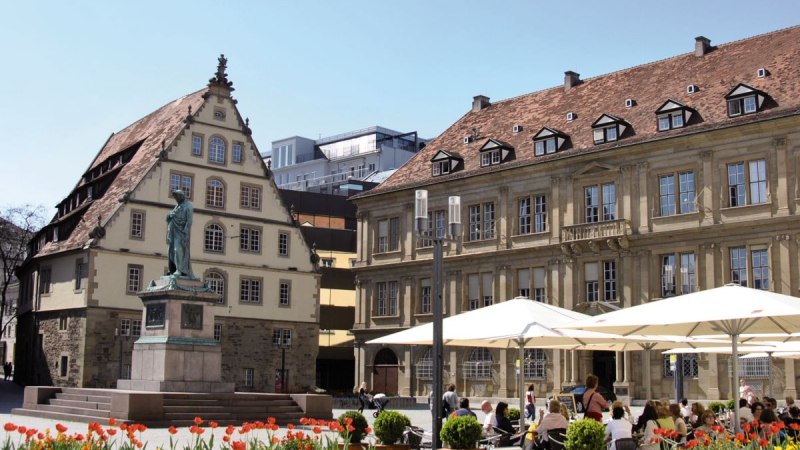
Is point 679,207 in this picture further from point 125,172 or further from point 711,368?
point 125,172

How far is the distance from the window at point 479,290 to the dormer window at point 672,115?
39.2 feet

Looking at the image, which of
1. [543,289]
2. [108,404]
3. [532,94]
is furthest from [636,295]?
[108,404]

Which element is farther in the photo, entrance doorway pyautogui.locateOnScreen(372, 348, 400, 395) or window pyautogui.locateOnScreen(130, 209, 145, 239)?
entrance doorway pyautogui.locateOnScreen(372, 348, 400, 395)

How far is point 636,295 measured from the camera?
44.6 m

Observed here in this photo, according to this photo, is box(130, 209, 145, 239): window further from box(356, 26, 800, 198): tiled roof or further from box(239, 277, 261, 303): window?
box(356, 26, 800, 198): tiled roof

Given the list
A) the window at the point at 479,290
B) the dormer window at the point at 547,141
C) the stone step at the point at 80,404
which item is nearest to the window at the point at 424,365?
the window at the point at 479,290

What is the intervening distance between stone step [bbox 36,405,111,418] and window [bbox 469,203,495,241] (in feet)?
89.1

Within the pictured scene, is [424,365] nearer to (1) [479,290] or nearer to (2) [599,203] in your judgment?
(1) [479,290]

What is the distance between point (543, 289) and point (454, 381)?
23.7 ft

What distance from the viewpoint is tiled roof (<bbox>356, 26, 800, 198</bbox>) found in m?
43.0

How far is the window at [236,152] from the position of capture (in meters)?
52.7

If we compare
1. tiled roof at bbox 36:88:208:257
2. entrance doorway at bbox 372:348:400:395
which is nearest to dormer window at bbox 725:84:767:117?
entrance doorway at bbox 372:348:400:395

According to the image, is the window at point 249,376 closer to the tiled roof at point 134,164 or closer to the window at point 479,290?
the tiled roof at point 134,164

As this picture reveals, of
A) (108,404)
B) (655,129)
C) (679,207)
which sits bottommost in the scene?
(108,404)
